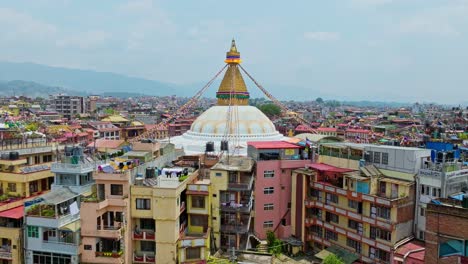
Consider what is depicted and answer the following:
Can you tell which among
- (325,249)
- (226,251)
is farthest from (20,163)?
(325,249)

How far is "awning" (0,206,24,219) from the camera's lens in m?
27.5

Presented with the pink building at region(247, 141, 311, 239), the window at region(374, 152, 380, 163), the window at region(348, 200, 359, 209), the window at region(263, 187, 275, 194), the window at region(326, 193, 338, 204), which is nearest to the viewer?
the window at region(348, 200, 359, 209)

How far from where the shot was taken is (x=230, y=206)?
30484 mm

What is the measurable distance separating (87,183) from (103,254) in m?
5.81

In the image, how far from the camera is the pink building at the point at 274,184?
33.6 meters

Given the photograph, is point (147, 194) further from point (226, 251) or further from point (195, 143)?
point (195, 143)

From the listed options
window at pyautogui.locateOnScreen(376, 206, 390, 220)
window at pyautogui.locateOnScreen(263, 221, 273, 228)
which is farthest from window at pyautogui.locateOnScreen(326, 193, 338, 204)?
window at pyautogui.locateOnScreen(263, 221, 273, 228)

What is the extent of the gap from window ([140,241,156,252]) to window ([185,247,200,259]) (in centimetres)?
220

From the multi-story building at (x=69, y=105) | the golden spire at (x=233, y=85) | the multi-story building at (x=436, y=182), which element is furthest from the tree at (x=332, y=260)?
the multi-story building at (x=69, y=105)

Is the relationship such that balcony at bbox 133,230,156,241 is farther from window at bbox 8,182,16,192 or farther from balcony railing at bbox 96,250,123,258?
window at bbox 8,182,16,192

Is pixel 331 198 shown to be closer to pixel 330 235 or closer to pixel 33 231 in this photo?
pixel 330 235

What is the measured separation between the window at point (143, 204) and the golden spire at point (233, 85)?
27.6 m

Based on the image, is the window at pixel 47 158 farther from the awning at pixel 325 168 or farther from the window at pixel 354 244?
the window at pixel 354 244

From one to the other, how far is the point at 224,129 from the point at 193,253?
22.7m
